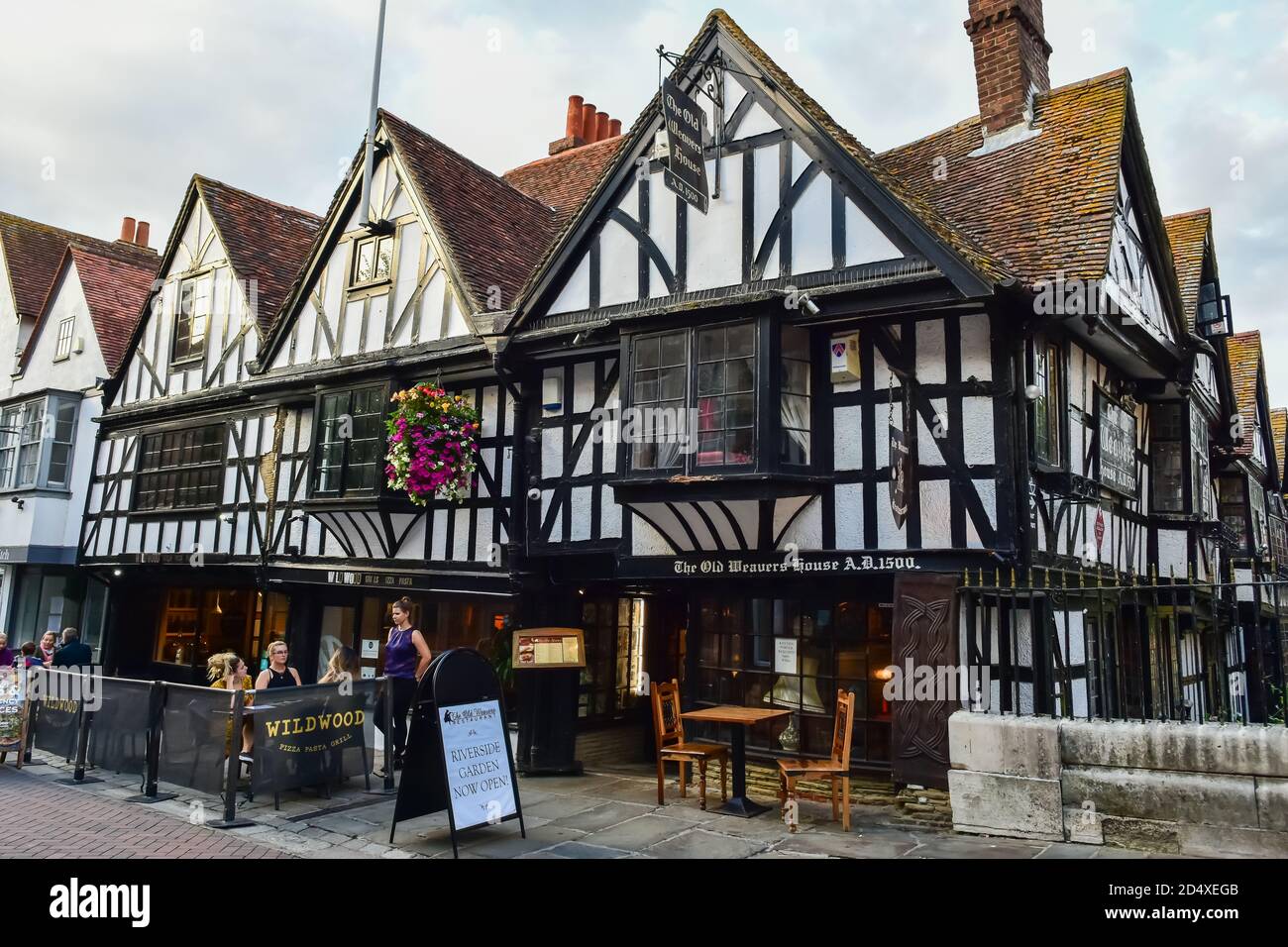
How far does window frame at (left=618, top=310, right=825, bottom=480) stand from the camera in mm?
8359

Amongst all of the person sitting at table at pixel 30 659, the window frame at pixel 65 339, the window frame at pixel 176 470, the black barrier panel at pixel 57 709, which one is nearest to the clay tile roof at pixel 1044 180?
the black barrier panel at pixel 57 709

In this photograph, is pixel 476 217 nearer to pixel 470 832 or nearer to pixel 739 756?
pixel 739 756

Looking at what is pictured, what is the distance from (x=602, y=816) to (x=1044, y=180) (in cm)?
786

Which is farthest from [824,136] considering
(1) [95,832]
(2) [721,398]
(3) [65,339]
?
(3) [65,339]

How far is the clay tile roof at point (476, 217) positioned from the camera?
39.3 ft

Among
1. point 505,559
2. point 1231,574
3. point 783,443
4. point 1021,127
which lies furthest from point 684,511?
point 1231,574

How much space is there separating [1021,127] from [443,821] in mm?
9642

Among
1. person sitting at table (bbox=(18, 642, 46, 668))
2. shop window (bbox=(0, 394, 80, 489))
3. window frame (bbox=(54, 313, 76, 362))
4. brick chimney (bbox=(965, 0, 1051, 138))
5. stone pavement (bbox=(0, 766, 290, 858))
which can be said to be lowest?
stone pavement (bbox=(0, 766, 290, 858))

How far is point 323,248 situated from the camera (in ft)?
44.1

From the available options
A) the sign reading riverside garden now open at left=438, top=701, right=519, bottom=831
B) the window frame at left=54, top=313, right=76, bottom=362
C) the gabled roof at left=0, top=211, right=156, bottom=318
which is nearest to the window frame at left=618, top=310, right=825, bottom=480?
the sign reading riverside garden now open at left=438, top=701, right=519, bottom=831

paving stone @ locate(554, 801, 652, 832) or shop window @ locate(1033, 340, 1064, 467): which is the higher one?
shop window @ locate(1033, 340, 1064, 467)

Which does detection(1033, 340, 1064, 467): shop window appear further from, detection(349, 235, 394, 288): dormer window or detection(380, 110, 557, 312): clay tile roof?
detection(349, 235, 394, 288): dormer window

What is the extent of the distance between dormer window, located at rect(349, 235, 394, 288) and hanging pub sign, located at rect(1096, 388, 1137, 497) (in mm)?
9335
